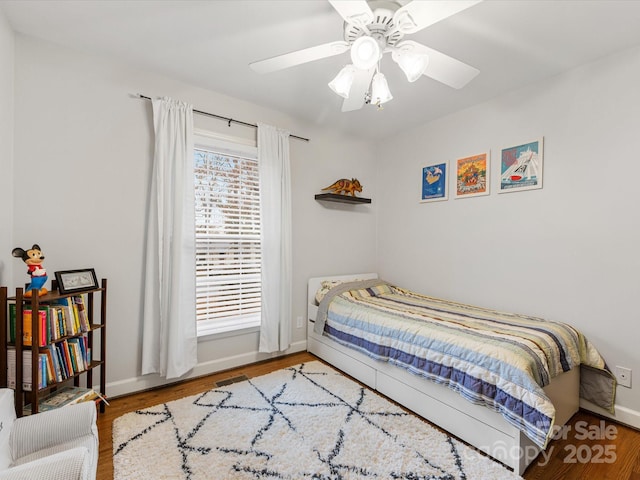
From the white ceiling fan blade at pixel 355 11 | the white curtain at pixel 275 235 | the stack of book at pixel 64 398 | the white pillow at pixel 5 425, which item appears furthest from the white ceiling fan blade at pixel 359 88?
the stack of book at pixel 64 398

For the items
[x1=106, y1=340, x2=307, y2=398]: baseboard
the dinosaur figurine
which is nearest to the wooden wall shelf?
the dinosaur figurine

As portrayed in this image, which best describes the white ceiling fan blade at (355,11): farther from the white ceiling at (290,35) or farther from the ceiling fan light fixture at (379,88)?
the white ceiling at (290,35)

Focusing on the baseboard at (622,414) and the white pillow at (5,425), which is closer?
the white pillow at (5,425)

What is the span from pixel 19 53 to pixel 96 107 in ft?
1.53

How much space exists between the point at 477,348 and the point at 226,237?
2135mm

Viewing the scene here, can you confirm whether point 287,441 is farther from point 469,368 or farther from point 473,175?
point 473,175

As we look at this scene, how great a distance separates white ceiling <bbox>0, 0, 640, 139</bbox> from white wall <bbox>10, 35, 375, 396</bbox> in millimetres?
171

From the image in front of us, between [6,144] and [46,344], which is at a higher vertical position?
[6,144]

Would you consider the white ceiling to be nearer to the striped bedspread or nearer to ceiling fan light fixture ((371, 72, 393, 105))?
ceiling fan light fixture ((371, 72, 393, 105))

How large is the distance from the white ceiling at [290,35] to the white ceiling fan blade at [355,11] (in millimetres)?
476

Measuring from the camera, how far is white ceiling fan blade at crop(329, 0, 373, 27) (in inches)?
48.9

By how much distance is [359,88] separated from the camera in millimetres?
1796

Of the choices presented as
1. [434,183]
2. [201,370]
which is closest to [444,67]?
[434,183]

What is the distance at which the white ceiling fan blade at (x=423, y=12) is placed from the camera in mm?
1182
